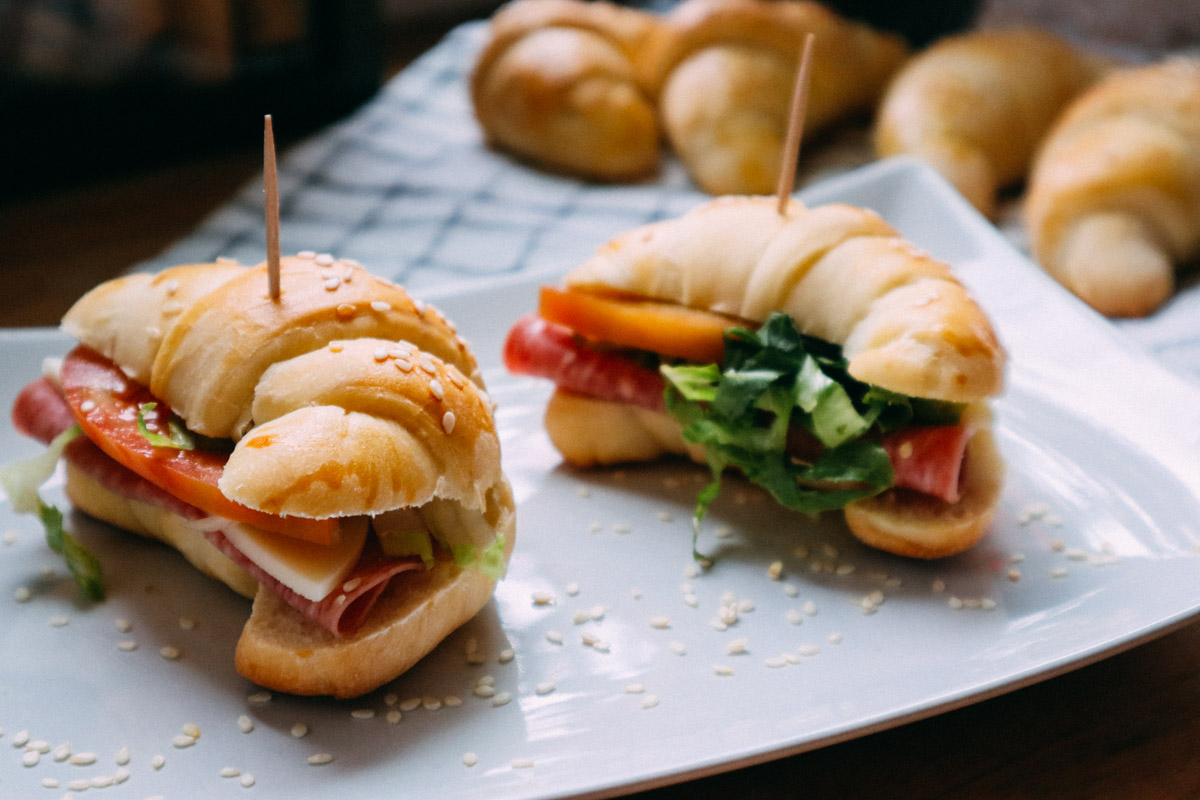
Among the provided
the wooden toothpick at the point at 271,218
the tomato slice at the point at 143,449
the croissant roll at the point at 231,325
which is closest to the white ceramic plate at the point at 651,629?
the tomato slice at the point at 143,449

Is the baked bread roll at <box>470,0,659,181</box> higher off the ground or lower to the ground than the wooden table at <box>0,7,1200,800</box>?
higher

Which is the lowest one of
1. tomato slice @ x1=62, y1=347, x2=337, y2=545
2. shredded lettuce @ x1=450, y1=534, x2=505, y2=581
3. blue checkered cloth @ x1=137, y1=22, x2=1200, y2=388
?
blue checkered cloth @ x1=137, y1=22, x2=1200, y2=388

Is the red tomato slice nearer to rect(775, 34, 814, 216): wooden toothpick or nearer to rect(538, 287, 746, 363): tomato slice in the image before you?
rect(538, 287, 746, 363): tomato slice

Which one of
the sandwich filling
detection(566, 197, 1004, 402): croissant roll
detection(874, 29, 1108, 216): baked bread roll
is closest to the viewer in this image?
detection(566, 197, 1004, 402): croissant roll

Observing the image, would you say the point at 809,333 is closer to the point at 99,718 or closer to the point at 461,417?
the point at 461,417

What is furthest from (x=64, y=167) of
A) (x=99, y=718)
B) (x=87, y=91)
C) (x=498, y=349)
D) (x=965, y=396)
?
(x=965, y=396)

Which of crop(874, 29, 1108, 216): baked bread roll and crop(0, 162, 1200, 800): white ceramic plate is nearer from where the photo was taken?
crop(0, 162, 1200, 800): white ceramic plate

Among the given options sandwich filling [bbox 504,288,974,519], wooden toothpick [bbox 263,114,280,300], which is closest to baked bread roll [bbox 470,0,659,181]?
sandwich filling [bbox 504,288,974,519]
